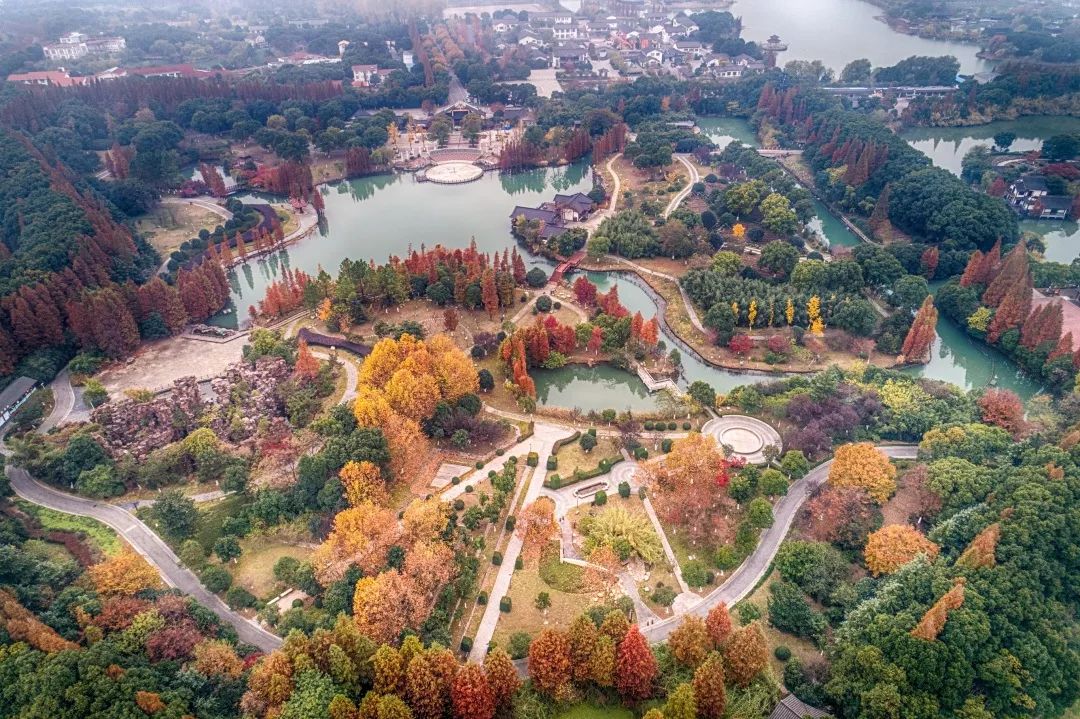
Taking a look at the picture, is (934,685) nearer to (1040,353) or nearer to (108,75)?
(1040,353)

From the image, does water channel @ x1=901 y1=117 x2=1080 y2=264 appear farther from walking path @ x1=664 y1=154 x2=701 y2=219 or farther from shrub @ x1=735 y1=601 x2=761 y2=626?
shrub @ x1=735 y1=601 x2=761 y2=626

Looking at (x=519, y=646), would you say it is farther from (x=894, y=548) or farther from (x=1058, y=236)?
(x=1058, y=236)

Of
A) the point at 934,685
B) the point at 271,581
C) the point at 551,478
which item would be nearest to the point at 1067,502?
the point at 934,685

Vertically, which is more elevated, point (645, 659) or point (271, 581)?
point (645, 659)

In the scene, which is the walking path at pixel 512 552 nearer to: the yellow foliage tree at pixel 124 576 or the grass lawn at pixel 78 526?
the yellow foliage tree at pixel 124 576

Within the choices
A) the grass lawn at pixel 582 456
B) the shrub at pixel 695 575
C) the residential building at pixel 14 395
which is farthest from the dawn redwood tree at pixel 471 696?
the residential building at pixel 14 395

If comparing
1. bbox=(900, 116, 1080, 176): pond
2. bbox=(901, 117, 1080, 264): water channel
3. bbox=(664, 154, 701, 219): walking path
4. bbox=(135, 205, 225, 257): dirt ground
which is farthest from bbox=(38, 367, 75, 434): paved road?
bbox=(900, 116, 1080, 176): pond
